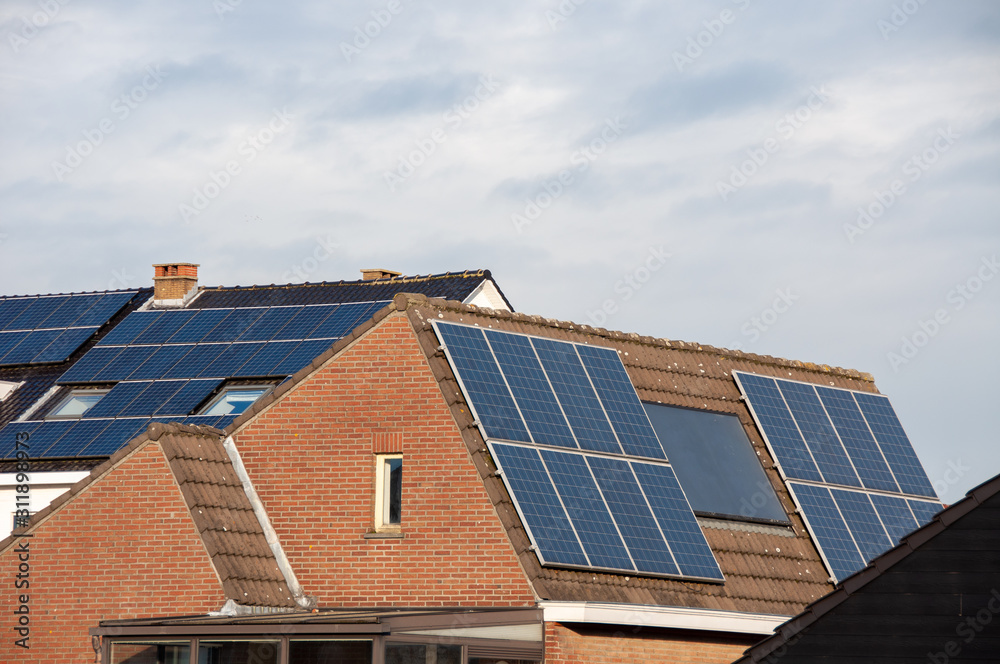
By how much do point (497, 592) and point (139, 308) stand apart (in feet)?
66.4

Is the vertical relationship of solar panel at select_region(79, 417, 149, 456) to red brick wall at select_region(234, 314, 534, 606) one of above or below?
above

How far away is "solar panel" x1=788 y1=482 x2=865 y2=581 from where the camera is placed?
74.1ft

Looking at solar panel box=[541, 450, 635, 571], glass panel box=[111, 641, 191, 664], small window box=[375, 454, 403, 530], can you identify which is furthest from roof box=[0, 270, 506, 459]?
glass panel box=[111, 641, 191, 664]

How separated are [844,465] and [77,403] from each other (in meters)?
15.8

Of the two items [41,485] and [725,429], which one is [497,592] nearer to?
[725,429]

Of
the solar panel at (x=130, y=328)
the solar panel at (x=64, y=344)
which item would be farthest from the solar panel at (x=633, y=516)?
the solar panel at (x=64, y=344)

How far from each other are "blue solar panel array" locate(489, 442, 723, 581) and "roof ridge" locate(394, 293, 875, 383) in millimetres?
2435

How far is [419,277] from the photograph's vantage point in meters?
35.8

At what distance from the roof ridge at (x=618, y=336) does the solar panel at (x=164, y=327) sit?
12.8m

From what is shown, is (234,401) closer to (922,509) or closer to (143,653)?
(143,653)

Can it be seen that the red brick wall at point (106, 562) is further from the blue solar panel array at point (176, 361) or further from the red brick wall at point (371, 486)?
the blue solar panel array at point (176, 361)

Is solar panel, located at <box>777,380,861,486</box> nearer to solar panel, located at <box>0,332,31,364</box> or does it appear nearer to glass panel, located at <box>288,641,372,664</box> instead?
glass panel, located at <box>288,641,372,664</box>

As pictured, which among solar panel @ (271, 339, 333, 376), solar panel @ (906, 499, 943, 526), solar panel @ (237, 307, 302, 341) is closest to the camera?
solar panel @ (906, 499, 943, 526)

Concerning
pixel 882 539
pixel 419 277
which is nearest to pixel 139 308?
pixel 419 277
